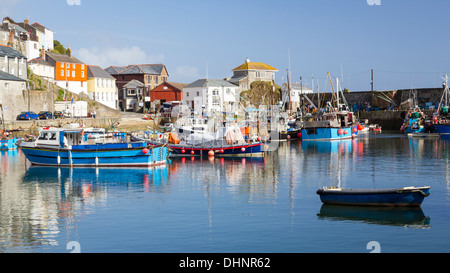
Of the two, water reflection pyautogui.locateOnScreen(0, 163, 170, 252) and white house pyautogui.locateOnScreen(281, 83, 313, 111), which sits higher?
white house pyautogui.locateOnScreen(281, 83, 313, 111)

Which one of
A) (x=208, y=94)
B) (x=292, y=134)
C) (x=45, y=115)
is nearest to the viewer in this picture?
(x=45, y=115)

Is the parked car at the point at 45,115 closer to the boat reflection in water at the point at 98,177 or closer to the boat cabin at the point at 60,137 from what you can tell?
the boat reflection in water at the point at 98,177

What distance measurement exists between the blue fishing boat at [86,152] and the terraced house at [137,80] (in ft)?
214

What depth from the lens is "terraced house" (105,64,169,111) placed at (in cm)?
10966

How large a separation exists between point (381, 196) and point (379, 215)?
3.70 feet

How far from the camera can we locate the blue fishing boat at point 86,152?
41906mm

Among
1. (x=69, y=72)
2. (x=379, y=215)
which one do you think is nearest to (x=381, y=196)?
(x=379, y=215)

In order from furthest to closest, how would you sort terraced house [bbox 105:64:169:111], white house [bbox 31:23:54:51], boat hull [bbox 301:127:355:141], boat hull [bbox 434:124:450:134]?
terraced house [bbox 105:64:169:111] < white house [bbox 31:23:54:51] < boat hull [bbox 434:124:450:134] < boat hull [bbox 301:127:355:141]

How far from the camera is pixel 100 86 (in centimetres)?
10225

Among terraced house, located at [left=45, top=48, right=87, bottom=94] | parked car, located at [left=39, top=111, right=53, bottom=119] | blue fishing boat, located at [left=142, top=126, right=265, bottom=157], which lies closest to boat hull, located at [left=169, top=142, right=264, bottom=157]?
blue fishing boat, located at [left=142, top=126, right=265, bottom=157]

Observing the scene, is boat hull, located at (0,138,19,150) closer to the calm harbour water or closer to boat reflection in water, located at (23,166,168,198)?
the calm harbour water

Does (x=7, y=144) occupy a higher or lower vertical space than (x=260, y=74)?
lower

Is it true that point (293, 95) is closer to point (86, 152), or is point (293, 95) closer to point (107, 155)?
point (107, 155)
